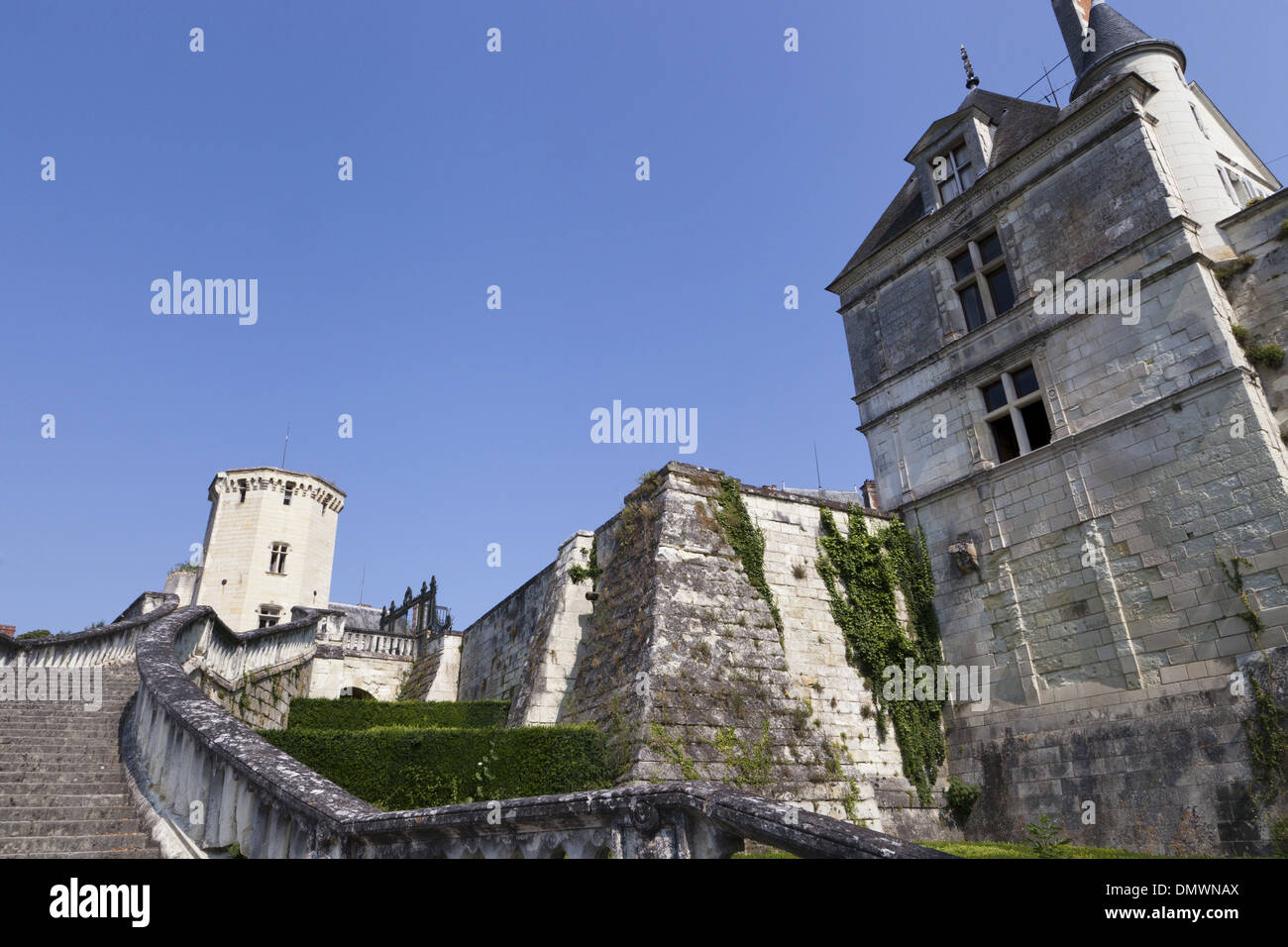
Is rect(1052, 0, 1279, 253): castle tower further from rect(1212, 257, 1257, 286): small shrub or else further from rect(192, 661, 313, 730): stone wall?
rect(192, 661, 313, 730): stone wall

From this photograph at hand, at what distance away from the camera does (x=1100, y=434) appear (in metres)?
12.5

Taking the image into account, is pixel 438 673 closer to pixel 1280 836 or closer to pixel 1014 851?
pixel 1014 851

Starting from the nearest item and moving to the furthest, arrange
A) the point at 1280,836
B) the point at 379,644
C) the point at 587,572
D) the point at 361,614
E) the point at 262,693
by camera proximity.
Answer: the point at 1280,836
the point at 262,693
the point at 587,572
the point at 379,644
the point at 361,614

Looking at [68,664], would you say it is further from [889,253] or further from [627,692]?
[889,253]

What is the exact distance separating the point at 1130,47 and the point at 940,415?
752cm

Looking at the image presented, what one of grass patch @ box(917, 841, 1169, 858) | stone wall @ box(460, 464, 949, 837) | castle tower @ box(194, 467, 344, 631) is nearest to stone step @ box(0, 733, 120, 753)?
stone wall @ box(460, 464, 949, 837)

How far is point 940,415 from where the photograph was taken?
1532 centimetres

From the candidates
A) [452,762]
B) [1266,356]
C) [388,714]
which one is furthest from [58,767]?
[1266,356]

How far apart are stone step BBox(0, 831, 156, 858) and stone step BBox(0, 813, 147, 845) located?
0.20 ft

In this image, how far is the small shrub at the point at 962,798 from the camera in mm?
12828

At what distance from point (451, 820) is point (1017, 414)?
511 inches

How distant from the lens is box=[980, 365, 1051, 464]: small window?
45.3ft

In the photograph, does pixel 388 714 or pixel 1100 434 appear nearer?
pixel 1100 434

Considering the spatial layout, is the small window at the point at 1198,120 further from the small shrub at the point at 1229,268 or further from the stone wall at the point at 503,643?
the stone wall at the point at 503,643
